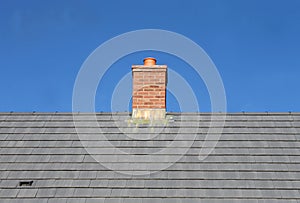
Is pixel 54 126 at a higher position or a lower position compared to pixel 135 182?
higher

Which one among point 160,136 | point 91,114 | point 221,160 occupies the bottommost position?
point 221,160

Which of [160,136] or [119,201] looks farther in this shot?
[160,136]

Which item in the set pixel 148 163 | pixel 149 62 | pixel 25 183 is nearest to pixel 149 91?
pixel 149 62

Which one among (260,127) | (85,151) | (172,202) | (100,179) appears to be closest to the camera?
(172,202)

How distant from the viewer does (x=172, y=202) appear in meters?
6.43

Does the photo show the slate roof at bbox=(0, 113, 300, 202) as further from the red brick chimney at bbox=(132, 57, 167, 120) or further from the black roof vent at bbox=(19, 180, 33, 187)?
the red brick chimney at bbox=(132, 57, 167, 120)

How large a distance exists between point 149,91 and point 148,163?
1.97 meters

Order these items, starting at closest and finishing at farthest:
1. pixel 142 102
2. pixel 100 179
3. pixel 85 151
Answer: pixel 100 179 → pixel 85 151 → pixel 142 102

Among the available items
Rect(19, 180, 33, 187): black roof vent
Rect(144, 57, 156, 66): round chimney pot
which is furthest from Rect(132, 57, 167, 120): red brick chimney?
Rect(19, 180, 33, 187): black roof vent

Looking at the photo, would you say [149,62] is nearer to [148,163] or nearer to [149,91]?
[149,91]

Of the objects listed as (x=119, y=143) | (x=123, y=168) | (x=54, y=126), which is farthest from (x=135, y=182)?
(x=54, y=126)

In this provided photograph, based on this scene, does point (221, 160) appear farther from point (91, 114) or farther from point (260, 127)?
point (91, 114)

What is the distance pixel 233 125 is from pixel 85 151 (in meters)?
2.52

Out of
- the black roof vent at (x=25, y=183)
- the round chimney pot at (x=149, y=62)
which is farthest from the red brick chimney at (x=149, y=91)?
the black roof vent at (x=25, y=183)
